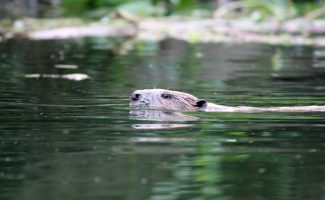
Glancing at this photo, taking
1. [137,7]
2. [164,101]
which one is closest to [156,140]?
[164,101]

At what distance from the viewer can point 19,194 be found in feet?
15.7

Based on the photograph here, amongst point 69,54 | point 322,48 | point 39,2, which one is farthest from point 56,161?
point 39,2

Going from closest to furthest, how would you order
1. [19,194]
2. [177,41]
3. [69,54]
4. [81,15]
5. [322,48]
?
[19,194] < [69,54] < [322,48] < [177,41] < [81,15]

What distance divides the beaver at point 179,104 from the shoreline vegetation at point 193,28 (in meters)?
11.0

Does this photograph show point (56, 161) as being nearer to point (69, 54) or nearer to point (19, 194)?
point (19, 194)

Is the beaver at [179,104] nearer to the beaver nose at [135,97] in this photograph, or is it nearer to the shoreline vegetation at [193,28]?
the beaver nose at [135,97]

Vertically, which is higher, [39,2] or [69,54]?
[39,2]

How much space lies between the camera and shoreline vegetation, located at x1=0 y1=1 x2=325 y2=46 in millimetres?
20516

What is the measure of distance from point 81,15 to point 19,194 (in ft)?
77.0

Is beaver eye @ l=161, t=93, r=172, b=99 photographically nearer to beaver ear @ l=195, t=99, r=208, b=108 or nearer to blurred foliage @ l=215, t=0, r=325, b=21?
beaver ear @ l=195, t=99, r=208, b=108

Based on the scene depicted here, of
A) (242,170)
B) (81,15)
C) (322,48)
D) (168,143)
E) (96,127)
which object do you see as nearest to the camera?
(242,170)

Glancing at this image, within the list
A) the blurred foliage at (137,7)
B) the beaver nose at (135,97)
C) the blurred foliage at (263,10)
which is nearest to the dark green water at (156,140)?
the beaver nose at (135,97)

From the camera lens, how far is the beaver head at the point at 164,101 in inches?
341

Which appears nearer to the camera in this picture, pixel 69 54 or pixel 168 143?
pixel 168 143
